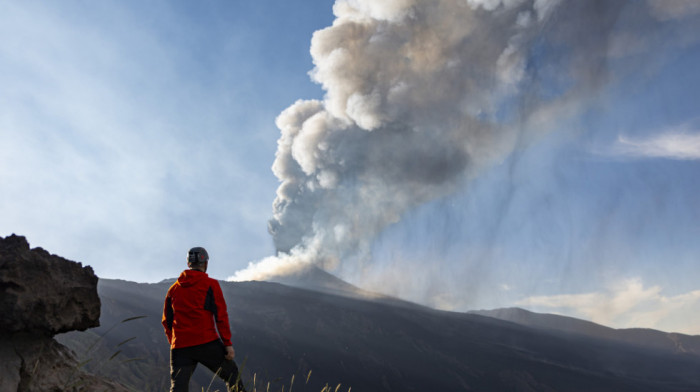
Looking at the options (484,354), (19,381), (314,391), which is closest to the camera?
(19,381)

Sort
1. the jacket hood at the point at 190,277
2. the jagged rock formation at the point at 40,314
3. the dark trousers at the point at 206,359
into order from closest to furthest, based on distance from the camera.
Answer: the jagged rock formation at the point at 40,314 → the dark trousers at the point at 206,359 → the jacket hood at the point at 190,277

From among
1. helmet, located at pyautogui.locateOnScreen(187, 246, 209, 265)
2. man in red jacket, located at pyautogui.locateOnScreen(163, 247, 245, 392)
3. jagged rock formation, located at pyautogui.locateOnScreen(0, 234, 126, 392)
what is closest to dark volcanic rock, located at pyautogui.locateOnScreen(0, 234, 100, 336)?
jagged rock formation, located at pyautogui.locateOnScreen(0, 234, 126, 392)

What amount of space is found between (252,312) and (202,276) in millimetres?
97040

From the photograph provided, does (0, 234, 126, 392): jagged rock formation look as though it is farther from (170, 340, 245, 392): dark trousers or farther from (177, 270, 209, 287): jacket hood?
A: (177, 270, 209, 287): jacket hood

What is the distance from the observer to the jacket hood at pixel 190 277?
3.78 metres

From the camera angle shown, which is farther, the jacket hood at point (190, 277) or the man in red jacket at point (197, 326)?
the jacket hood at point (190, 277)

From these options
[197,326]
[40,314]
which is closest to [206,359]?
[197,326]

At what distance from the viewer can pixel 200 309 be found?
373cm

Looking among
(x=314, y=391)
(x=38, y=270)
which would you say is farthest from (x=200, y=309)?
(x=314, y=391)

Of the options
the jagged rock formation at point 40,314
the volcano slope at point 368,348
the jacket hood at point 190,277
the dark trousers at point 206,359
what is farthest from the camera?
the volcano slope at point 368,348

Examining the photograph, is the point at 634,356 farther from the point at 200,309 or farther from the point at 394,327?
the point at 200,309

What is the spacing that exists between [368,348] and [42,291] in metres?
94.1

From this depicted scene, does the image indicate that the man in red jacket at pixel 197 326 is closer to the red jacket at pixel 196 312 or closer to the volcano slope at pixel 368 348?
the red jacket at pixel 196 312

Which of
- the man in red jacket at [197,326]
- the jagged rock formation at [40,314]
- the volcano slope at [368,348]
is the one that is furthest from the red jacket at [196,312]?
the volcano slope at [368,348]
